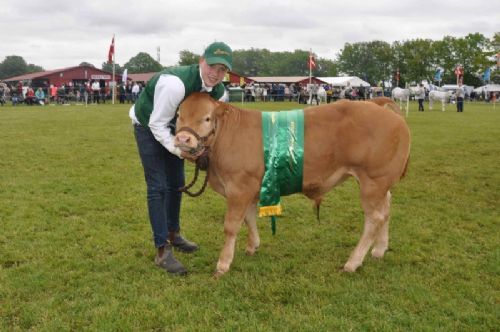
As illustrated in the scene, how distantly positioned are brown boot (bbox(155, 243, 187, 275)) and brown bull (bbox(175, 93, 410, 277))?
1.21ft

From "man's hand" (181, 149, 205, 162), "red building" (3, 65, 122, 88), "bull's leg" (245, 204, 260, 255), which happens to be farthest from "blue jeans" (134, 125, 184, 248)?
"red building" (3, 65, 122, 88)

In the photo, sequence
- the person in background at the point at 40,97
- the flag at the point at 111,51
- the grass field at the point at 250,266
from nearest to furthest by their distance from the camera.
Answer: the grass field at the point at 250,266, the person in background at the point at 40,97, the flag at the point at 111,51

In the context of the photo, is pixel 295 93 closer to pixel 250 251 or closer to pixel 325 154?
pixel 250 251

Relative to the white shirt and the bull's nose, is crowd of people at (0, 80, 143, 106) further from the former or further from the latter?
the bull's nose

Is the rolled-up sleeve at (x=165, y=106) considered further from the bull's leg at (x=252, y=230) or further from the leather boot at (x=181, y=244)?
the leather boot at (x=181, y=244)

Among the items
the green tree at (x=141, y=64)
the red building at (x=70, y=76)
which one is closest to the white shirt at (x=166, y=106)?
the red building at (x=70, y=76)

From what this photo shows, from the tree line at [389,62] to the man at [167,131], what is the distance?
56.0 metres

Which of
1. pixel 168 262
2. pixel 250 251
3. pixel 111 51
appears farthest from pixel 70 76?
pixel 168 262

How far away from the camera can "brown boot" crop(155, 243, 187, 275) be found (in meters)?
4.81

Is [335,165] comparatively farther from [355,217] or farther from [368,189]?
[355,217]

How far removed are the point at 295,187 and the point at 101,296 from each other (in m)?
2.05

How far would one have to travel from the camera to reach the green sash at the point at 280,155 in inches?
182

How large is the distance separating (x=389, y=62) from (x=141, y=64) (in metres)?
65.6

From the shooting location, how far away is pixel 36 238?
5770 millimetres
